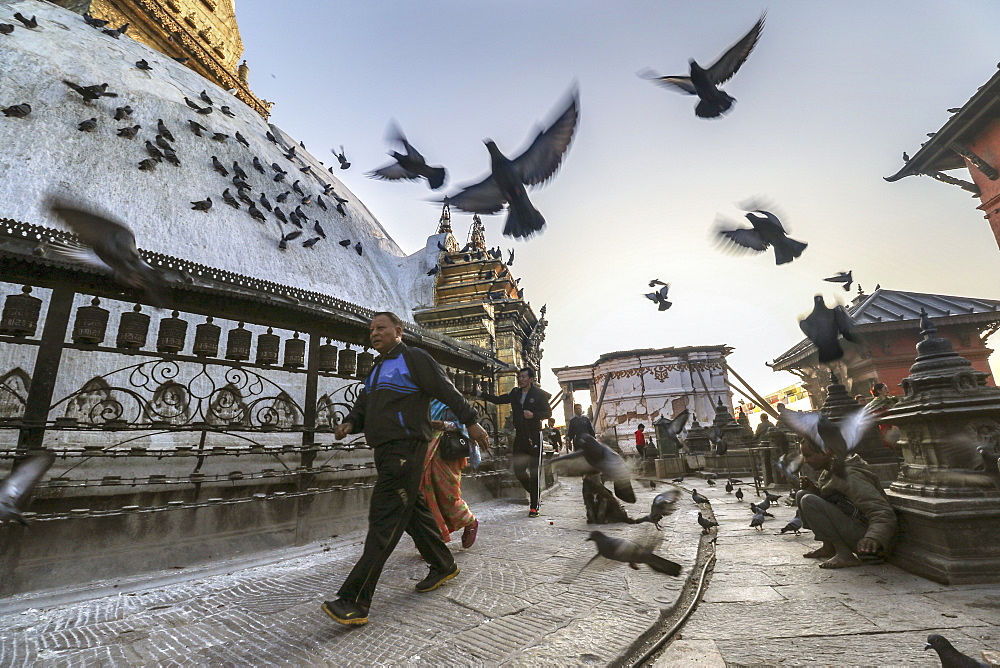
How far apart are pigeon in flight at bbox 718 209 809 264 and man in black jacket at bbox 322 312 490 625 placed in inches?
170

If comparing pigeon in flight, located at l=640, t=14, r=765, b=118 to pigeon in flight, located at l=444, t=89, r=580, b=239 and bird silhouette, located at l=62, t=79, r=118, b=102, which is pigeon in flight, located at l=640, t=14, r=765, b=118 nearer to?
pigeon in flight, located at l=444, t=89, r=580, b=239

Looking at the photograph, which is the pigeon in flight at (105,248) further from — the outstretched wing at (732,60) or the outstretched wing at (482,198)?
the outstretched wing at (732,60)

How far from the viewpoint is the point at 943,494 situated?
2941 millimetres

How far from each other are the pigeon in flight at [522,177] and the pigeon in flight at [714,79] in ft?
3.76

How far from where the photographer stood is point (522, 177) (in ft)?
14.1

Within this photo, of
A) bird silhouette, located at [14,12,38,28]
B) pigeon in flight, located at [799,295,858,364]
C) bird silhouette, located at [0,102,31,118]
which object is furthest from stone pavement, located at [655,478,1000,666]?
bird silhouette, located at [14,12,38,28]

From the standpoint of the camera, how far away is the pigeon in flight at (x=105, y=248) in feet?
9.82

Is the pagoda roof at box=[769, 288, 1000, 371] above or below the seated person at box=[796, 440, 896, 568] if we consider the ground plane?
above

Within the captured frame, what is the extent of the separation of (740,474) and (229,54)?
27.9 m

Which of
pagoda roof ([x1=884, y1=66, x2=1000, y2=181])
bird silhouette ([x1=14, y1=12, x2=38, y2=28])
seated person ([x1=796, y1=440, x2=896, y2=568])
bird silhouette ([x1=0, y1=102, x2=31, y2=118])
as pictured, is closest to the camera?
seated person ([x1=796, y1=440, x2=896, y2=568])

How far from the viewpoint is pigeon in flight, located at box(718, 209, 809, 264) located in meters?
4.98

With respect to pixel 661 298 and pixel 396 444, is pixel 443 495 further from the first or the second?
pixel 661 298

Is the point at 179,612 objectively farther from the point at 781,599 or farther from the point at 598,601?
the point at 781,599

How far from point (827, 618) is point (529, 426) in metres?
3.85
